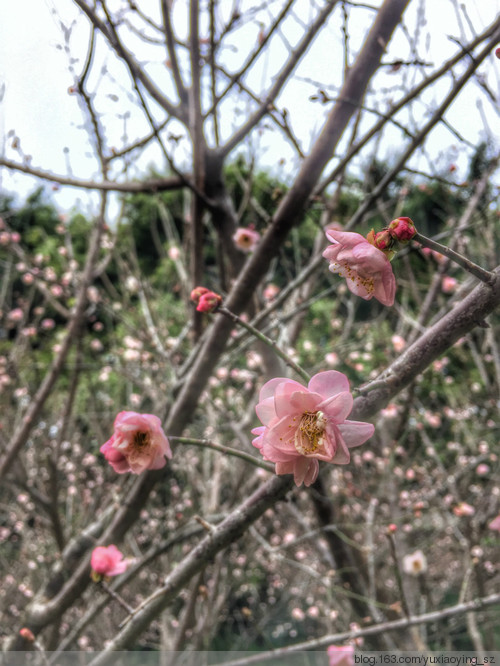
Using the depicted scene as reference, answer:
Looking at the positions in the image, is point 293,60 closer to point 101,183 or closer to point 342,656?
point 101,183

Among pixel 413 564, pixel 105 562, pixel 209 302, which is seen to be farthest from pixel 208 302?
pixel 413 564

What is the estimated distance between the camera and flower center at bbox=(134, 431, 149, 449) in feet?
2.55

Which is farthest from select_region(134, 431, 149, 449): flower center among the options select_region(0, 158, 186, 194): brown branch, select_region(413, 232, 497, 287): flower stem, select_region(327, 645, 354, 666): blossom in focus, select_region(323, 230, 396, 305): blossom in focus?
select_region(327, 645, 354, 666): blossom in focus

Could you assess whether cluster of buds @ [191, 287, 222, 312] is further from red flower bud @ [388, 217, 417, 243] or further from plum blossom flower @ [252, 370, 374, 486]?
red flower bud @ [388, 217, 417, 243]

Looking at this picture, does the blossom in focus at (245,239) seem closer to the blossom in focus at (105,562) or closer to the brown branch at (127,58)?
the brown branch at (127,58)

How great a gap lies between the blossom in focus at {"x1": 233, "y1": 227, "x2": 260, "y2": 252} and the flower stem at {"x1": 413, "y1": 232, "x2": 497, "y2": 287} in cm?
150

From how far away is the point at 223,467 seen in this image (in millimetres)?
3555

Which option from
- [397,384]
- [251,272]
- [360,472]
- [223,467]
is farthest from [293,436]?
[360,472]

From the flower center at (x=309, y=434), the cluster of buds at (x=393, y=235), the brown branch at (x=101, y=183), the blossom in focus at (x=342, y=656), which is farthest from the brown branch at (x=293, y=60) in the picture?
the blossom in focus at (x=342, y=656)

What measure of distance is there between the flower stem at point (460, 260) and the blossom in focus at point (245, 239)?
150 centimetres

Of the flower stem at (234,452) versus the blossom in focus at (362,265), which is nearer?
the blossom in focus at (362,265)

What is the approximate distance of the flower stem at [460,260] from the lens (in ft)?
1.58

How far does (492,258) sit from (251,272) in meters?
2.17

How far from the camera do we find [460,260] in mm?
506
